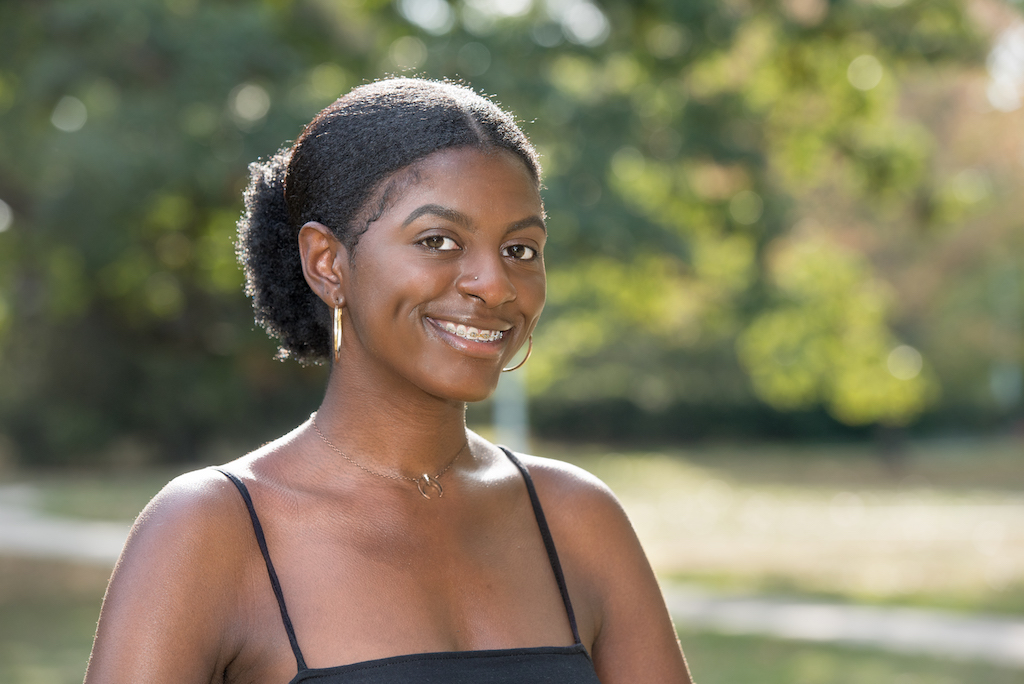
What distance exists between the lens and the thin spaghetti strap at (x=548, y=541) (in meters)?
1.99

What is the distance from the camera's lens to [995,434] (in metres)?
36.1

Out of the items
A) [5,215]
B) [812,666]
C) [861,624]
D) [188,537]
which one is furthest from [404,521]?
[5,215]

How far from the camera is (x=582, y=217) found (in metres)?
8.88

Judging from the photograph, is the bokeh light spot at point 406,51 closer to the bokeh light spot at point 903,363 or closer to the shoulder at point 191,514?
the shoulder at point 191,514

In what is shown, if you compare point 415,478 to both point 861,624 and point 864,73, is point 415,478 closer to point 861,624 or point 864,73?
point 861,624

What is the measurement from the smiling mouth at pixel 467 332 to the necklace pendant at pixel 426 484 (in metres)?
0.27

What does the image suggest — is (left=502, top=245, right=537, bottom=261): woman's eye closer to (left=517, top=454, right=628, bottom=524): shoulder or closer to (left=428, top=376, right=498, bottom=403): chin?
(left=428, top=376, right=498, bottom=403): chin

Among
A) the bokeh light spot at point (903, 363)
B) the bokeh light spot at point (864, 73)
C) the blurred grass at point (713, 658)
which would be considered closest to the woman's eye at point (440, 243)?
the blurred grass at point (713, 658)

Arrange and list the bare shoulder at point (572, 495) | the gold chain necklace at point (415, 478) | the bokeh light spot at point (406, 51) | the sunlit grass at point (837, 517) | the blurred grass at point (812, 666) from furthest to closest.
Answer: the sunlit grass at point (837, 517), the bokeh light spot at point (406, 51), the blurred grass at point (812, 666), the bare shoulder at point (572, 495), the gold chain necklace at point (415, 478)

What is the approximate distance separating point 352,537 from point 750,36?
9868mm

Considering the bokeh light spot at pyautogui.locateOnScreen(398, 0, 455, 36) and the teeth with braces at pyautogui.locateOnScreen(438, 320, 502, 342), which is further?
the bokeh light spot at pyautogui.locateOnScreen(398, 0, 455, 36)

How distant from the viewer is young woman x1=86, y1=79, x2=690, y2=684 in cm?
174

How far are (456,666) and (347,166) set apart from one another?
2.62 feet

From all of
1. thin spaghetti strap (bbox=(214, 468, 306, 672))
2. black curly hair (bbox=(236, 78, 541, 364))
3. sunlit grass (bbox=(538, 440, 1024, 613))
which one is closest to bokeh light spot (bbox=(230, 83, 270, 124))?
sunlit grass (bbox=(538, 440, 1024, 613))
